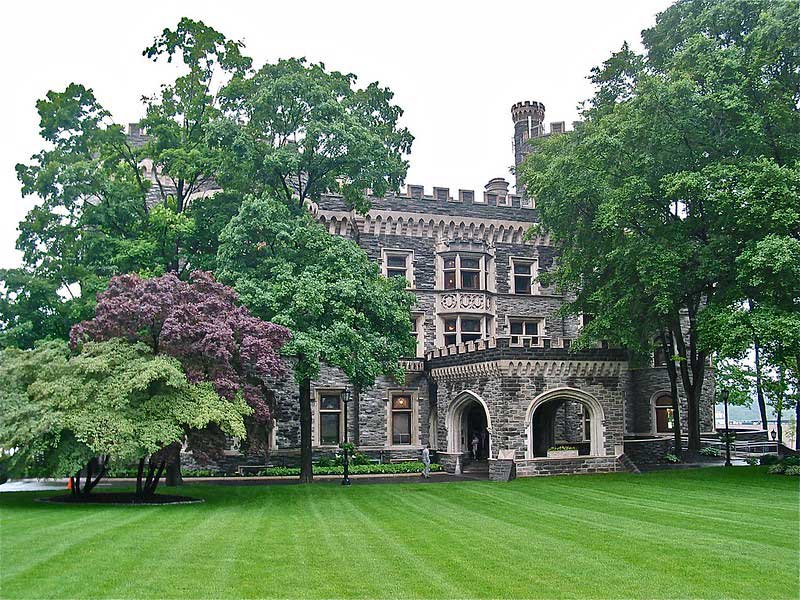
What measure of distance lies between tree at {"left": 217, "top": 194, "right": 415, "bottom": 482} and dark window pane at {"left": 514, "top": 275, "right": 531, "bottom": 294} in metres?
Answer: 11.4

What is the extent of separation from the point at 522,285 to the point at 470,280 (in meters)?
2.75

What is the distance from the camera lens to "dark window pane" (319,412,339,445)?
3381 cm

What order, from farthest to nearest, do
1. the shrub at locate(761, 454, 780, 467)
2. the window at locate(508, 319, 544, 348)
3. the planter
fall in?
the window at locate(508, 319, 544, 348)
the planter
the shrub at locate(761, 454, 780, 467)

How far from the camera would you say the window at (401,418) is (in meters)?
34.2

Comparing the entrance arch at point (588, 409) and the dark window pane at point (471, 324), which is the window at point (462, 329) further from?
the entrance arch at point (588, 409)

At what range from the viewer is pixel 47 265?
25.5 meters

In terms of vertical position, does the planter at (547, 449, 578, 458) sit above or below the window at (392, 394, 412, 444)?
below

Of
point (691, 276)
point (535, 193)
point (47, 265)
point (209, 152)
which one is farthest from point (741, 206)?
point (47, 265)

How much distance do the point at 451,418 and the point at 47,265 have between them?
15.8m

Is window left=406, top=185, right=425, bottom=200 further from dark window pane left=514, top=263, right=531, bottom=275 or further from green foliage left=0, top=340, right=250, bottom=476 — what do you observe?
green foliage left=0, top=340, right=250, bottom=476

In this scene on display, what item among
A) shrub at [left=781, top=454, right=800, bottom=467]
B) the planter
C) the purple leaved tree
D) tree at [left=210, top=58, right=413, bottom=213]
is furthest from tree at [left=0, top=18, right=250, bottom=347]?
shrub at [left=781, top=454, right=800, bottom=467]

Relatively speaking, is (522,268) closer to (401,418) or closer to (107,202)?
(401,418)

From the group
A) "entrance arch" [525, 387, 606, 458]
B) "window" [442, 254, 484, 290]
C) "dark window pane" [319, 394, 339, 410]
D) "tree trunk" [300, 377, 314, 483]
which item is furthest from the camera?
"window" [442, 254, 484, 290]

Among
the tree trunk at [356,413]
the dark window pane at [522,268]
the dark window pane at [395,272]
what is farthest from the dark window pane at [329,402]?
the dark window pane at [522,268]
